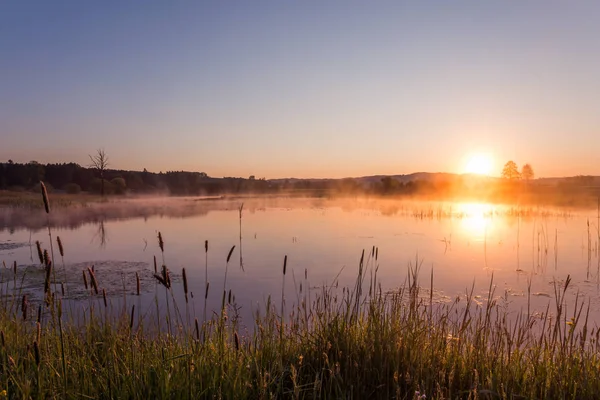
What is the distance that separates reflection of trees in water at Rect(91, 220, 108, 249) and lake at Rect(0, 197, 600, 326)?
37 mm

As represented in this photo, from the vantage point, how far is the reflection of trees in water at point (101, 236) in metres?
14.0

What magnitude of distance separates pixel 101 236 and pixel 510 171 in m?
64.9

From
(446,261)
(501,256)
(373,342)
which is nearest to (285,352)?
(373,342)

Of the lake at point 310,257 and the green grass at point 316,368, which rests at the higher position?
the green grass at point 316,368

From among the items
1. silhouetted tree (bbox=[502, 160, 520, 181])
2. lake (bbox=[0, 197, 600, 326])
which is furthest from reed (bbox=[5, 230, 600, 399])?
silhouetted tree (bbox=[502, 160, 520, 181])

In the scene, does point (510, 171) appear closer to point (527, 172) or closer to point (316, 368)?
point (527, 172)

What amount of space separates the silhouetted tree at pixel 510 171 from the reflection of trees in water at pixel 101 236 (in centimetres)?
6303

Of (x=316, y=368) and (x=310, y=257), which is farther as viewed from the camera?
(x=310, y=257)

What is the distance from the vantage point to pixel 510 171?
6331 centimetres

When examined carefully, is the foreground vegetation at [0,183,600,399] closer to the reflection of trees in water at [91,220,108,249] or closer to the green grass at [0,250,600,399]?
the green grass at [0,250,600,399]

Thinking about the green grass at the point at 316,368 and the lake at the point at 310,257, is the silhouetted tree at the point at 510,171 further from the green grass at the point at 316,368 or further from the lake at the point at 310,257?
the green grass at the point at 316,368

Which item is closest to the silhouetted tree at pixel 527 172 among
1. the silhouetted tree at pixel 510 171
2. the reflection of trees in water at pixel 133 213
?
the silhouetted tree at pixel 510 171

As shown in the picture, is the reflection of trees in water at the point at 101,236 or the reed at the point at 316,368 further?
the reflection of trees in water at the point at 101,236

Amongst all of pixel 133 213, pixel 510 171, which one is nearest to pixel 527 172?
pixel 510 171
